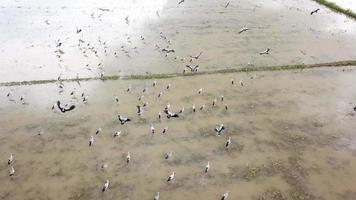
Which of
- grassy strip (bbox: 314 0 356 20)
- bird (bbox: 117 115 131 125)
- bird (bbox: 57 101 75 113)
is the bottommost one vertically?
bird (bbox: 117 115 131 125)

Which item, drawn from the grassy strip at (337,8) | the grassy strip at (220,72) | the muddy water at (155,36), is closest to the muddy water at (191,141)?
the grassy strip at (220,72)

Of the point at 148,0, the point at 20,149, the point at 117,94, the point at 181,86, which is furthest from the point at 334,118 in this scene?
the point at 148,0

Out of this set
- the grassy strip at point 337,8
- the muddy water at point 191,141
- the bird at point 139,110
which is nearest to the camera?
the muddy water at point 191,141

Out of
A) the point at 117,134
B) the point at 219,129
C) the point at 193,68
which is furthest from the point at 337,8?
the point at 117,134

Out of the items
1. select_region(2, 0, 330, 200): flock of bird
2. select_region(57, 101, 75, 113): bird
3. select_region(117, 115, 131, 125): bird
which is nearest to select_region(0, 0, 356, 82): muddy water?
select_region(2, 0, 330, 200): flock of bird

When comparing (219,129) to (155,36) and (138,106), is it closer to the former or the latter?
(138,106)

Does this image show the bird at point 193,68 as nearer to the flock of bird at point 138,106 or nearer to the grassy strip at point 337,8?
the flock of bird at point 138,106

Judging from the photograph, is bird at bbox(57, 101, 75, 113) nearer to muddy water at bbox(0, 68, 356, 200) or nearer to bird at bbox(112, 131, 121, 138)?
muddy water at bbox(0, 68, 356, 200)
